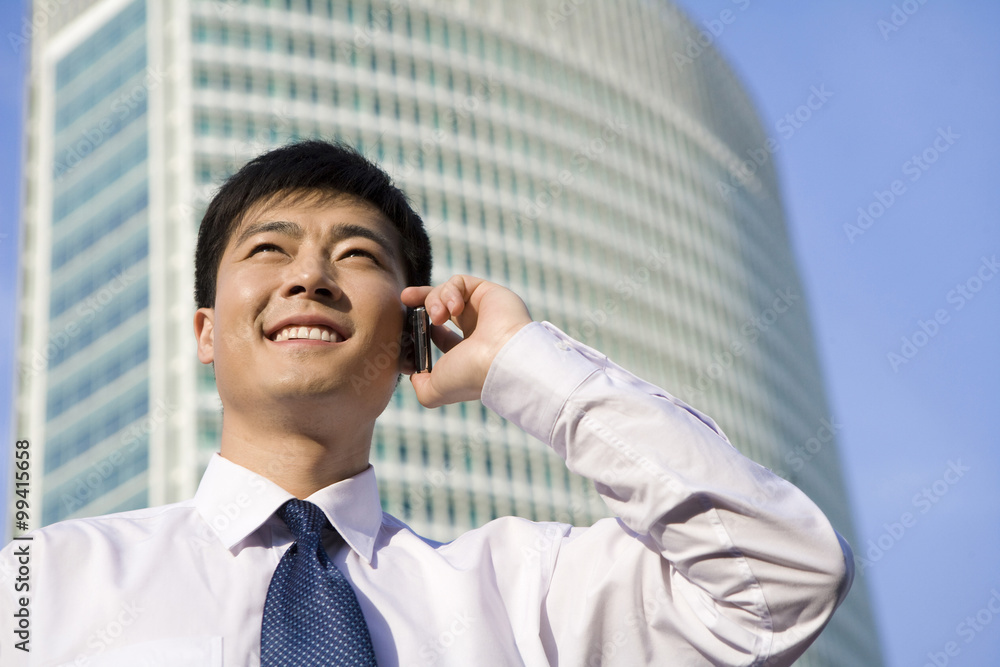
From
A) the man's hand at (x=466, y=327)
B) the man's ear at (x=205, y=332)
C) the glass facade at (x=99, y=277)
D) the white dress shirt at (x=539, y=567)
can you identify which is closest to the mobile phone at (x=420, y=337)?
the man's hand at (x=466, y=327)

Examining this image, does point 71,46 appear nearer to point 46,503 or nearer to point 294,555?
point 46,503

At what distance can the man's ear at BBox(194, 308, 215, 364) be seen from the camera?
307cm

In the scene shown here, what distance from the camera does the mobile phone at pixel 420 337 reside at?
273 cm

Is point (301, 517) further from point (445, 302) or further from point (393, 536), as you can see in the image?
point (445, 302)

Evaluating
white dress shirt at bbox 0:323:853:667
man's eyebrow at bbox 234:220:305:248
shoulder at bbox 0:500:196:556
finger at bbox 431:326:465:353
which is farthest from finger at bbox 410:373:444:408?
shoulder at bbox 0:500:196:556

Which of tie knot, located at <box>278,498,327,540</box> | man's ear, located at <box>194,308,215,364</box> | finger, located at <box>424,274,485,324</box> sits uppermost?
finger, located at <box>424,274,485,324</box>

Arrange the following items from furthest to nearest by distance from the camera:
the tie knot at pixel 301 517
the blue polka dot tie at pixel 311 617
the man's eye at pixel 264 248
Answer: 1. the man's eye at pixel 264 248
2. the tie knot at pixel 301 517
3. the blue polka dot tie at pixel 311 617

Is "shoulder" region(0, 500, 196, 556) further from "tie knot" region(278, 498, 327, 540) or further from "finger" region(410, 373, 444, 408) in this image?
"finger" region(410, 373, 444, 408)

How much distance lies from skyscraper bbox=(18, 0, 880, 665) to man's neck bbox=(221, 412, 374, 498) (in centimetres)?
3646

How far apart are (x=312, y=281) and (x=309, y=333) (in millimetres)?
148

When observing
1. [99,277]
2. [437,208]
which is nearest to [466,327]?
[99,277]

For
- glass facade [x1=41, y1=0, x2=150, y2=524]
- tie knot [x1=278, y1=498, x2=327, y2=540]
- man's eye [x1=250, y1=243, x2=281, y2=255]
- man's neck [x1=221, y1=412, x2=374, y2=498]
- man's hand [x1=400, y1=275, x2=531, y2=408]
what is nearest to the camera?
tie knot [x1=278, y1=498, x2=327, y2=540]

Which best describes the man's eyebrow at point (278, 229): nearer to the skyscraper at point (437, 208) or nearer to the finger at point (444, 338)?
the finger at point (444, 338)

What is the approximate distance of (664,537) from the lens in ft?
7.55
